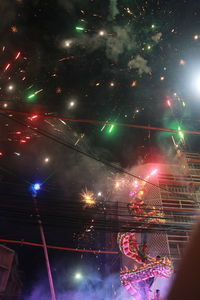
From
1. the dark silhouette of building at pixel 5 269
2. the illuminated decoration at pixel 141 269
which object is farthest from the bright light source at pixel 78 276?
the illuminated decoration at pixel 141 269

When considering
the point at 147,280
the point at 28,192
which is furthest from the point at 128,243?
the point at 28,192

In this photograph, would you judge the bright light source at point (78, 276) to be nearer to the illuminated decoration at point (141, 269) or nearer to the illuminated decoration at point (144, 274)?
the illuminated decoration at point (141, 269)

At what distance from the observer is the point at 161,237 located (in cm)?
1587

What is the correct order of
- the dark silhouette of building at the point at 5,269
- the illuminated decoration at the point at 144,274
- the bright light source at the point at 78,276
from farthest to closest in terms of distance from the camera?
the bright light source at the point at 78,276 → the dark silhouette of building at the point at 5,269 → the illuminated decoration at the point at 144,274

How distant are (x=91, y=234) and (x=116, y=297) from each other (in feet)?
27.8

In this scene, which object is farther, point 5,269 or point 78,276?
point 78,276

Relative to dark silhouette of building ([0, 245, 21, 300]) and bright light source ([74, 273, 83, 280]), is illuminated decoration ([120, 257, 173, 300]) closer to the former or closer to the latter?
dark silhouette of building ([0, 245, 21, 300])

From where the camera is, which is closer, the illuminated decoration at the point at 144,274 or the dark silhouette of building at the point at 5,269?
the illuminated decoration at the point at 144,274

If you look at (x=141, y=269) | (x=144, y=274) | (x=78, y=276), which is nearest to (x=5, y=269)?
(x=141, y=269)

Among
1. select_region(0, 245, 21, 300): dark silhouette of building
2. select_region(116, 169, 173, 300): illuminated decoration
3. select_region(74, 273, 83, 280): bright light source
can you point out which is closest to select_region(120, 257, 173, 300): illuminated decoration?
select_region(116, 169, 173, 300): illuminated decoration

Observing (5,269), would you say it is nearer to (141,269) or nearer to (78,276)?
(141,269)

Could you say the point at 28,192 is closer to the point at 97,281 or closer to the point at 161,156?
the point at 161,156

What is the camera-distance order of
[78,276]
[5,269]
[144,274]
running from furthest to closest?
1. [78,276]
2. [5,269]
3. [144,274]

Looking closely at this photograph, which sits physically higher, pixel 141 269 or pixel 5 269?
pixel 5 269
